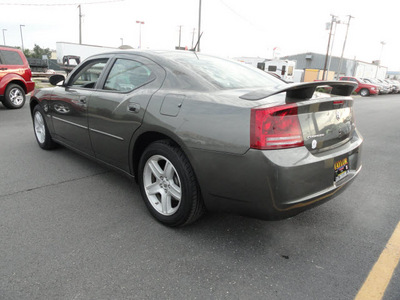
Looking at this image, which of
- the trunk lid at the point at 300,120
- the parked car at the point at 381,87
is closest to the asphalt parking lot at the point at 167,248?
the trunk lid at the point at 300,120

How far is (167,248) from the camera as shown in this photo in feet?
Result: 7.67

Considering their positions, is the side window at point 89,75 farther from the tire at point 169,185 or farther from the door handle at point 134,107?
the tire at point 169,185

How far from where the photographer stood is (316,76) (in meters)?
42.3

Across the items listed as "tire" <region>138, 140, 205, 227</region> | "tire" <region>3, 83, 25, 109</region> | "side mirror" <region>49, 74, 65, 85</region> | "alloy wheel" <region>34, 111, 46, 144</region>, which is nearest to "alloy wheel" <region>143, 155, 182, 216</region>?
"tire" <region>138, 140, 205, 227</region>

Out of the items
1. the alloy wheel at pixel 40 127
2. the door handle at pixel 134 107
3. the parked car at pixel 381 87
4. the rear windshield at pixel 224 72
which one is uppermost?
the rear windshield at pixel 224 72

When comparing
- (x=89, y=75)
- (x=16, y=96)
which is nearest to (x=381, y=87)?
(x=16, y=96)

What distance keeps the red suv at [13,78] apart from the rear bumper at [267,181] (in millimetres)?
8547

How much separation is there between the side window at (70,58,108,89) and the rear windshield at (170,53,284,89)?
3.38 feet

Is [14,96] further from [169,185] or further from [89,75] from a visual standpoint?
[169,185]

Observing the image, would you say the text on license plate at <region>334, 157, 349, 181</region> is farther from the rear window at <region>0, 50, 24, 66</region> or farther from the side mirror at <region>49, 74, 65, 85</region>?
the rear window at <region>0, 50, 24, 66</region>

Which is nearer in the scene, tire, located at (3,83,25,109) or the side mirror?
the side mirror

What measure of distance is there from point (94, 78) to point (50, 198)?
4.64 ft

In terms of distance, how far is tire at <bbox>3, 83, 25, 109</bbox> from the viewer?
8680mm

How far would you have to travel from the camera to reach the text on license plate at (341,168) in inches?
90.2
